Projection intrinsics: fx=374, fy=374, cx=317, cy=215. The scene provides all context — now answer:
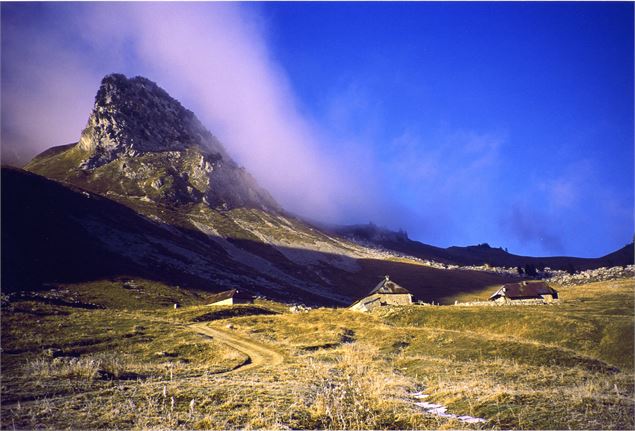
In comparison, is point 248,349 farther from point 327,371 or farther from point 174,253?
point 174,253

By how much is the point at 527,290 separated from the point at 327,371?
229ft

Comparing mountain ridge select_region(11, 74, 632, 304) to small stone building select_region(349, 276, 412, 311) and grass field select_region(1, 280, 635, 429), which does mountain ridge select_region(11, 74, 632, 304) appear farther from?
grass field select_region(1, 280, 635, 429)

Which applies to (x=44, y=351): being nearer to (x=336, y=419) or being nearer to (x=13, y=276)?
(x=336, y=419)

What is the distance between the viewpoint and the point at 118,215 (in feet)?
462

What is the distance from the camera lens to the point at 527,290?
266 ft

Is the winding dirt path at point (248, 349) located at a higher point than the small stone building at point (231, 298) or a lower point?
lower

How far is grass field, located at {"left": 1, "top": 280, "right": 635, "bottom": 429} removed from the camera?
14766 millimetres

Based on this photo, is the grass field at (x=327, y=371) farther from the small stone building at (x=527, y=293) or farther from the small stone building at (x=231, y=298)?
the small stone building at (x=231, y=298)

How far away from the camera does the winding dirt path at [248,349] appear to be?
3212cm

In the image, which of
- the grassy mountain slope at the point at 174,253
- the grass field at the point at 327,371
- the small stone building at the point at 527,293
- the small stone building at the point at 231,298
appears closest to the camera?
the grass field at the point at 327,371

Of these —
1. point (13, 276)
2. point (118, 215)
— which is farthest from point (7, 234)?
point (118, 215)

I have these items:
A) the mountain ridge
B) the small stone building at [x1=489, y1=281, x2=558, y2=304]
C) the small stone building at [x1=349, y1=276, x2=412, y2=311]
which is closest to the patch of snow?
the small stone building at [x1=349, y1=276, x2=412, y2=311]

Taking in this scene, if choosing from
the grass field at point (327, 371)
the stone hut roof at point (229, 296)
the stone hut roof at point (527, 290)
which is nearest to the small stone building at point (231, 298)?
the stone hut roof at point (229, 296)

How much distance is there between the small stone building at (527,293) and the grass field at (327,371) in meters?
14.9
